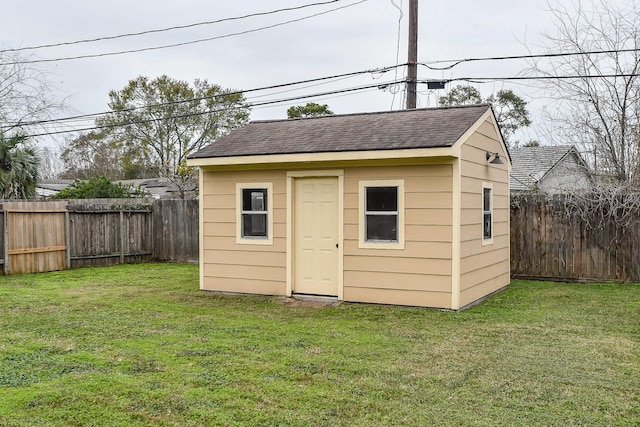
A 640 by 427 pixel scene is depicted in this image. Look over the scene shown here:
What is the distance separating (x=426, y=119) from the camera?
899cm

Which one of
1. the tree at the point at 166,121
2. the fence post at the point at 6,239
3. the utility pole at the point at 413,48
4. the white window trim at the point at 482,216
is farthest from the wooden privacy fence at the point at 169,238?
the tree at the point at 166,121

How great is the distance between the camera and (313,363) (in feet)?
17.0

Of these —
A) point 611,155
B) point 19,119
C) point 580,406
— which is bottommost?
point 580,406

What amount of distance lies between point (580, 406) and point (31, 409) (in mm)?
3828

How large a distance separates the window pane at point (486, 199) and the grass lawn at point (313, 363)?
152 cm

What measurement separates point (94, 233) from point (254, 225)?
6.00 m

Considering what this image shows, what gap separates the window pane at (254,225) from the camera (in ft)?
30.5

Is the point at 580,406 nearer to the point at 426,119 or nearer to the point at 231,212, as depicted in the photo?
the point at 426,119

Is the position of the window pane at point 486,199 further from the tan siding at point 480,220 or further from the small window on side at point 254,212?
the small window on side at point 254,212

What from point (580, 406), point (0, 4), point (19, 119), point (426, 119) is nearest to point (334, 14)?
point (426, 119)

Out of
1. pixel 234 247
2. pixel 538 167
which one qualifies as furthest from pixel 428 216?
pixel 538 167

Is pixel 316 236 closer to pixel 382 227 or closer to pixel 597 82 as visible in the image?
pixel 382 227

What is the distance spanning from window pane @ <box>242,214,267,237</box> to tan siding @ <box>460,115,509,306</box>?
3135 millimetres

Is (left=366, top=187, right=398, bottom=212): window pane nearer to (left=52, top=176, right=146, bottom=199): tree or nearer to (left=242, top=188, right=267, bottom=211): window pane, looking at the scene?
(left=242, top=188, right=267, bottom=211): window pane
